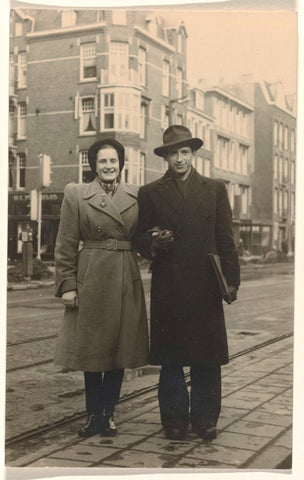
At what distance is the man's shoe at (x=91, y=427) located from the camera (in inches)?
99.2

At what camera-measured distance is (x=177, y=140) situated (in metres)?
2.60

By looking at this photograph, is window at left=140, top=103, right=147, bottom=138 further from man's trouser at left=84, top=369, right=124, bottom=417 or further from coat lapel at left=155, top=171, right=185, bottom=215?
man's trouser at left=84, top=369, right=124, bottom=417

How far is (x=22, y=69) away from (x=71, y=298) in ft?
4.60

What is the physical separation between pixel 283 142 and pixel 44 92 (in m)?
1.45

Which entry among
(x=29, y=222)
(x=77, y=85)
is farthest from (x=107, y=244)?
(x=77, y=85)

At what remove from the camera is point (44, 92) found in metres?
3.09

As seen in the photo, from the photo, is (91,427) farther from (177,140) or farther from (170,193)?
(177,140)

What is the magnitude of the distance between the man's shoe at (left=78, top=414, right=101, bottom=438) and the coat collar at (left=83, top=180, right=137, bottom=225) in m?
0.95

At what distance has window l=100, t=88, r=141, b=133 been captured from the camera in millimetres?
2975

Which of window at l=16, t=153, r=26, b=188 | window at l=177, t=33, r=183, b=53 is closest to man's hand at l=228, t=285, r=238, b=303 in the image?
window at l=16, t=153, r=26, b=188

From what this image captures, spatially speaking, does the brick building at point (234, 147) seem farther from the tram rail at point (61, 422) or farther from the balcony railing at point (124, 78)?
the tram rail at point (61, 422)

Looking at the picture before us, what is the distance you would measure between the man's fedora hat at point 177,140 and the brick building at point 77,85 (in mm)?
273

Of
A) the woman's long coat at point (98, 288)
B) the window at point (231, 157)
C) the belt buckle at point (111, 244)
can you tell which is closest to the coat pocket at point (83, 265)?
the woman's long coat at point (98, 288)

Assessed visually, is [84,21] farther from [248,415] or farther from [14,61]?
[248,415]
